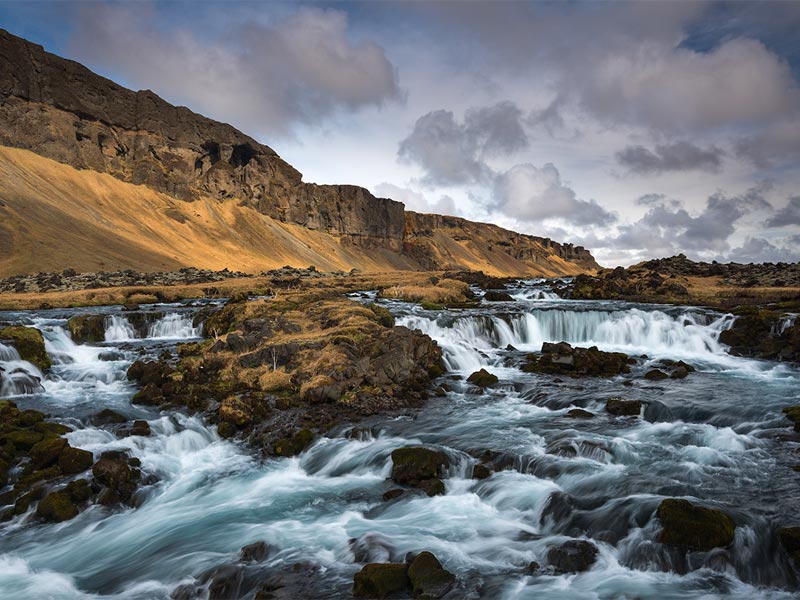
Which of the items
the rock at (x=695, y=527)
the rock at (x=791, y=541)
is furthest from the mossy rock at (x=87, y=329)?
the rock at (x=791, y=541)

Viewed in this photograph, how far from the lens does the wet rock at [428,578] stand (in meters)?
6.97

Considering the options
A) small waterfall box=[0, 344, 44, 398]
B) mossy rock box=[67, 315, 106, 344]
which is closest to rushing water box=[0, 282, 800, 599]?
small waterfall box=[0, 344, 44, 398]

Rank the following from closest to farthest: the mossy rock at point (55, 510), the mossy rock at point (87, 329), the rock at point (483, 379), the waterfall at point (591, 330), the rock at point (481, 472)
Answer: the mossy rock at point (55, 510), the rock at point (481, 472), the rock at point (483, 379), the mossy rock at point (87, 329), the waterfall at point (591, 330)

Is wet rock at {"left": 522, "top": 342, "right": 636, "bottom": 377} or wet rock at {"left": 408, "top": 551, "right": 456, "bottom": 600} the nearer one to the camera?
wet rock at {"left": 408, "top": 551, "right": 456, "bottom": 600}

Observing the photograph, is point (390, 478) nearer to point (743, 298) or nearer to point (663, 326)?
point (663, 326)

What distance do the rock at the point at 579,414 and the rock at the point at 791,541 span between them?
6.93 m

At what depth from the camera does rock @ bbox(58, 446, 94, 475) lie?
35.6 ft

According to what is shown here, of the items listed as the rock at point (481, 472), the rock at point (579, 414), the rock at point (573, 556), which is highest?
the rock at point (579, 414)

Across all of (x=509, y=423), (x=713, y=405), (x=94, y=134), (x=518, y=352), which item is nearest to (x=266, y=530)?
(x=509, y=423)

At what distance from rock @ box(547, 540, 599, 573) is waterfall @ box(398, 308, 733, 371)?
15921 millimetres

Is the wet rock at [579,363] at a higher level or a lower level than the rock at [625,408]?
higher

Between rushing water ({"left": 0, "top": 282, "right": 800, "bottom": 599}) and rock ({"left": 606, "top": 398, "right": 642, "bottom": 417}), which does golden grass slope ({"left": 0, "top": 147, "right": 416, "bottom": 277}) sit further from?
rock ({"left": 606, "top": 398, "right": 642, "bottom": 417})

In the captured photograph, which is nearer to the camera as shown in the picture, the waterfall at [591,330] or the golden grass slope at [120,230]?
the waterfall at [591,330]

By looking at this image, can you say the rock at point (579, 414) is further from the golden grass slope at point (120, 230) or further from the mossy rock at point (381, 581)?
the golden grass slope at point (120, 230)
